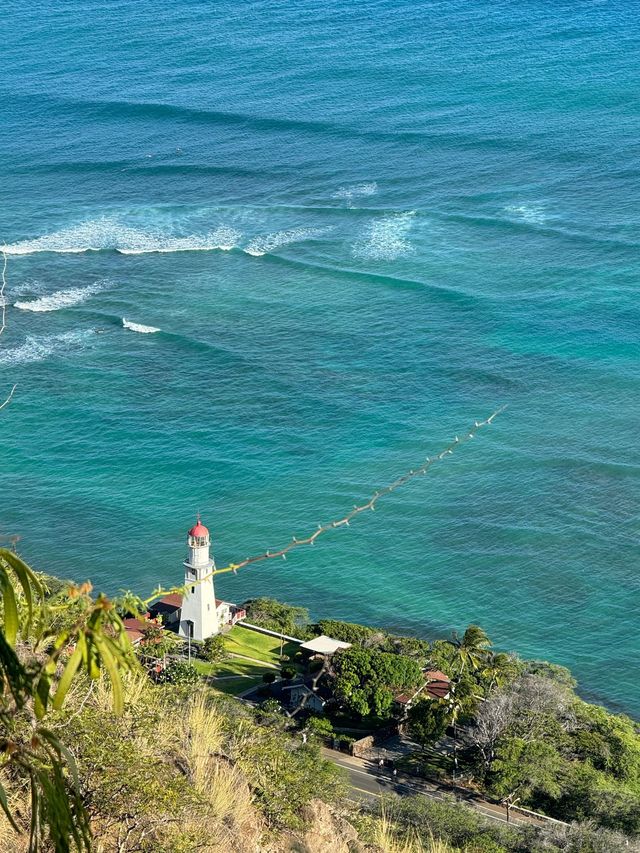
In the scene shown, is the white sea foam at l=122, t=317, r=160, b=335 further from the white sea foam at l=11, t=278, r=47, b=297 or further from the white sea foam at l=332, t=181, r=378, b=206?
the white sea foam at l=332, t=181, r=378, b=206

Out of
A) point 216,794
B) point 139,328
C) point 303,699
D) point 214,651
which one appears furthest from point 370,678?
point 139,328

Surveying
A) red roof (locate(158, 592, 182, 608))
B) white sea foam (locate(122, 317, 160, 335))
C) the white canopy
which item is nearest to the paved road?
the white canopy

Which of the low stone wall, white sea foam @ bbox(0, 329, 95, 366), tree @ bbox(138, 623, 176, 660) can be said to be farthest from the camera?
white sea foam @ bbox(0, 329, 95, 366)

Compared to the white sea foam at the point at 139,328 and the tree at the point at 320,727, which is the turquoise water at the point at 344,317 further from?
the tree at the point at 320,727

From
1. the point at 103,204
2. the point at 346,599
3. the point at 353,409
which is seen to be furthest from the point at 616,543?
the point at 103,204

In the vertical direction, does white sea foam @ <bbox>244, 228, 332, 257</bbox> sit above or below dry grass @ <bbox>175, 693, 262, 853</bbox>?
below

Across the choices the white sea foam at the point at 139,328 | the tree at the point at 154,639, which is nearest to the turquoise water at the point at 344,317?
the white sea foam at the point at 139,328

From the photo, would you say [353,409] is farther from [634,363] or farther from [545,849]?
[545,849]
